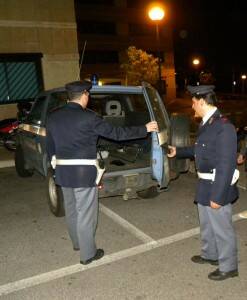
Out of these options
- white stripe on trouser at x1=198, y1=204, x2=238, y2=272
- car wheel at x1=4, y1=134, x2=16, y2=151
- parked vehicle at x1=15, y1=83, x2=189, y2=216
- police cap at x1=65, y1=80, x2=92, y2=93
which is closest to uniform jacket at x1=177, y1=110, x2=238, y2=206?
white stripe on trouser at x1=198, y1=204, x2=238, y2=272

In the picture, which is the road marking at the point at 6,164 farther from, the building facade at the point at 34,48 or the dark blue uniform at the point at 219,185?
the dark blue uniform at the point at 219,185

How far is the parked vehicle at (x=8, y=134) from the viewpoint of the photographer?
1220 cm

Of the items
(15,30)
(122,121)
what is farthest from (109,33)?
(122,121)

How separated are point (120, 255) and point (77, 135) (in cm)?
152

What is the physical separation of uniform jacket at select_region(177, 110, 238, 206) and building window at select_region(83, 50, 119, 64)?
48081 mm

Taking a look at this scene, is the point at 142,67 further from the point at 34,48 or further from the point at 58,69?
the point at 34,48

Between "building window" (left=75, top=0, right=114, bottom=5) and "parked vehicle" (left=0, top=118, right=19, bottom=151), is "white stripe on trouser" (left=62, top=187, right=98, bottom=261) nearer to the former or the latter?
"parked vehicle" (left=0, top=118, right=19, bottom=151)

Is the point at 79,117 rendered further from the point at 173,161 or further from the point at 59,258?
the point at 173,161

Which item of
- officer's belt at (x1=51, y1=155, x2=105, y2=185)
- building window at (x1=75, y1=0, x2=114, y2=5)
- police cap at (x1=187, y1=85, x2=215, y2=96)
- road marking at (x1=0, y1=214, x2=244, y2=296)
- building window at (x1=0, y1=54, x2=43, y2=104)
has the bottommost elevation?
road marking at (x1=0, y1=214, x2=244, y2=296)

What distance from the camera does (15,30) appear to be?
1769 cm

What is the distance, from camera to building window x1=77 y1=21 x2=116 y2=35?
167 feet

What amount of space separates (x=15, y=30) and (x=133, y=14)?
3805 centimetres

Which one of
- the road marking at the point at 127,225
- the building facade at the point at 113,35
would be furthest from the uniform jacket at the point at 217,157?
the building facade at the point at 113,35

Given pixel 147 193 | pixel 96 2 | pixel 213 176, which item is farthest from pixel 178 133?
pixel 96 2
